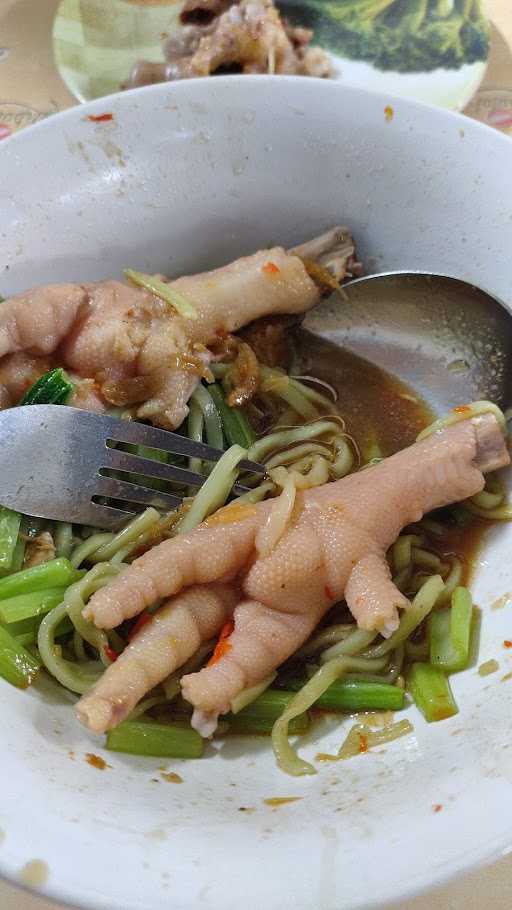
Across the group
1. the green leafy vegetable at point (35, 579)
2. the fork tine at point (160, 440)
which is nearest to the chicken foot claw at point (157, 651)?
the green leafy vegetable at point (35, 579)

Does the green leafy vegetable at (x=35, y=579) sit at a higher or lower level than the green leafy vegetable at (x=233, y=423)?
lower

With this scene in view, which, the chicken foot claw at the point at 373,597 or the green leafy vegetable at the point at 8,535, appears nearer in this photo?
the chicken foot claw at the point at 373,597

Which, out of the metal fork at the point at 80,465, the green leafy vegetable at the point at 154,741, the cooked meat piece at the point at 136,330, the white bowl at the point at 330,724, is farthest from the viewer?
the cooked meat piece at the point at 136,330

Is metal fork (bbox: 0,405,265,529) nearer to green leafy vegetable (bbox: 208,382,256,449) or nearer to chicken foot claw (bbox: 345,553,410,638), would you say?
green leafy vegetable (bbox: 208,382,256,449)

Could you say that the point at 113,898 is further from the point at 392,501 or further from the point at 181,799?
the point at 392,501

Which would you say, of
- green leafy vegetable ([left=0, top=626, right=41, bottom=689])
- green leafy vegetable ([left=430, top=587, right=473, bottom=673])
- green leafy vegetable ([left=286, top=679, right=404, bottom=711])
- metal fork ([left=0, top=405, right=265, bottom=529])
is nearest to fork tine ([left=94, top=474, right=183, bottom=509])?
metal fork ([left=0, top=405, right=265, bottom=529])

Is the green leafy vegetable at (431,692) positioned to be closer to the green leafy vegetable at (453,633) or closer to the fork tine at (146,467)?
the green leafy vegetable at (453,633)

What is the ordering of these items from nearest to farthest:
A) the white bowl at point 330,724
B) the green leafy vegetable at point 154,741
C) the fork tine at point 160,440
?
1. the white bowl at point 330,724
2. the green leafy vegetable at point 154,741
3. the fork tine at point 160,440

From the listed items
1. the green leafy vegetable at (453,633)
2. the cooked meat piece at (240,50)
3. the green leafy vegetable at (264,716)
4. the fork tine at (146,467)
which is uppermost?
the cooked meat piece at (240,50)
